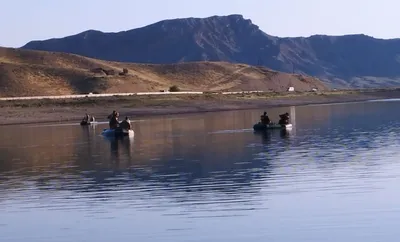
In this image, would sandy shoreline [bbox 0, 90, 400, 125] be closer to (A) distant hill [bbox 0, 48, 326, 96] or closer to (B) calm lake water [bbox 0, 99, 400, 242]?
(A) distant hill [bbox 0, 48, 326, 96]

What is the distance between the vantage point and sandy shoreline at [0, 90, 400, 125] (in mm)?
79750

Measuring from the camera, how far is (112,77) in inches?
5236

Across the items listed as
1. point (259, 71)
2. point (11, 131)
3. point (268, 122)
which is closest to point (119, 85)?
point (259, 71)

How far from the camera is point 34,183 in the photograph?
2827cm

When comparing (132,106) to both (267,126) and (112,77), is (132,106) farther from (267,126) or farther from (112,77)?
(112,77)

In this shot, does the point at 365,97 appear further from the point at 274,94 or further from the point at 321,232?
the point at 321,232

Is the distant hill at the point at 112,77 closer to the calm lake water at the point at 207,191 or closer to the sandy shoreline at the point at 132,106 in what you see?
the sandy shoreline at the point at 132,106

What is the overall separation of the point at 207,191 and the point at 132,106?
67331mm

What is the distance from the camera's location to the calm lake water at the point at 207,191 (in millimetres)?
18625

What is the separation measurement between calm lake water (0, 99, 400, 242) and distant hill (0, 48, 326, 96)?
8133 cm

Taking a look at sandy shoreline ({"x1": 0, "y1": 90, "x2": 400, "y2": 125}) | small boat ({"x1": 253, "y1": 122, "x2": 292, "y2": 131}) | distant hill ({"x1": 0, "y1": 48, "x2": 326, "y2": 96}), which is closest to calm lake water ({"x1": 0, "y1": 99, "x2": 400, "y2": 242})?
small boat ({"x1": 253, "y1": 122, "x2": 292, "y2": 131})

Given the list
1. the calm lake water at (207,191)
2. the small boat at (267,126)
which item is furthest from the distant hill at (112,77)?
the calm lake water at (207,191)

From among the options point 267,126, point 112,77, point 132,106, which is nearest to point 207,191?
point 267,126

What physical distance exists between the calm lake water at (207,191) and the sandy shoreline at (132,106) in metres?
35.7
